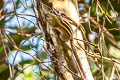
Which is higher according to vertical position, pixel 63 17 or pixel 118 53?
pixel 63 17

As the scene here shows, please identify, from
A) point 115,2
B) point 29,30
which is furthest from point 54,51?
point 29,30

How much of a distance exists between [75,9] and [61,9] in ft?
0.24

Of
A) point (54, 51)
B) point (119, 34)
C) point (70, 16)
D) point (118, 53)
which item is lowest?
point (118, 53)

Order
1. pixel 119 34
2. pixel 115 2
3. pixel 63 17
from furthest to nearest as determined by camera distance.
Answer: pixel 119 34 → pixel 115 2 → pixel 63 17

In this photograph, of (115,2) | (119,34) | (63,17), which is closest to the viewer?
(63,17)

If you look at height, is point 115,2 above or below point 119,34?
above

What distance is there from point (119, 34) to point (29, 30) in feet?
2.44

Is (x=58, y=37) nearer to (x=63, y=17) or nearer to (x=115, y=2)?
(x=63, y=17)

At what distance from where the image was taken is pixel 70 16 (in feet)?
3.17

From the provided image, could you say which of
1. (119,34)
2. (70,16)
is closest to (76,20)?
(70,16)

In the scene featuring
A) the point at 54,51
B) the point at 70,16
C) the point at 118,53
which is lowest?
the point at 118,53

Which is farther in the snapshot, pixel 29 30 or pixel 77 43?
pixel 29 30

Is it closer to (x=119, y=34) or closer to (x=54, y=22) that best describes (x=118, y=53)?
(x=119, y=34)

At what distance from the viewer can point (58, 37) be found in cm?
95
